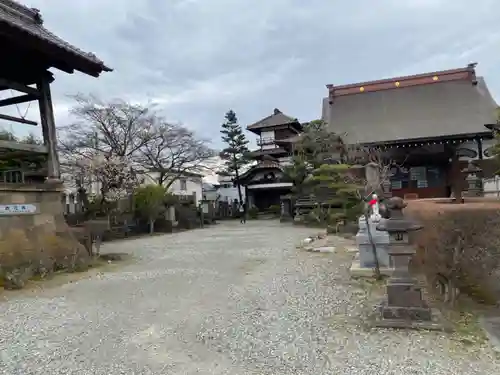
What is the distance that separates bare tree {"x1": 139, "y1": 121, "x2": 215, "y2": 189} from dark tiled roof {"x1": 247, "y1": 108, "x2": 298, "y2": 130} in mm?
Result: 7168

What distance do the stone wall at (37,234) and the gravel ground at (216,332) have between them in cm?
113

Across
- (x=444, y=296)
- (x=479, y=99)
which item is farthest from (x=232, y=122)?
(x=444, y=296)

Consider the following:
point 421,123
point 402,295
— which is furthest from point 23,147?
point 421,123

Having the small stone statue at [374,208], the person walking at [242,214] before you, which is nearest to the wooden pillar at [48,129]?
the small stone statue at [374,208]

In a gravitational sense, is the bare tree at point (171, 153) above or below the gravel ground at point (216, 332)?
above

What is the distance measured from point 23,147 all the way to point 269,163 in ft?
76.6

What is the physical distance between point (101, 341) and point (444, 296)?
3.77m

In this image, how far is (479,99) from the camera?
1923cm

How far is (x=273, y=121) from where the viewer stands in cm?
3172

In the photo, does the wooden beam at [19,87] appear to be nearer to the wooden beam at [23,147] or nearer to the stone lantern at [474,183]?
the wooden beam at [23,147]

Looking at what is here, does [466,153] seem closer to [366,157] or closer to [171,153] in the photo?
[366,157]

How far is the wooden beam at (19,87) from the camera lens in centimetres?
760

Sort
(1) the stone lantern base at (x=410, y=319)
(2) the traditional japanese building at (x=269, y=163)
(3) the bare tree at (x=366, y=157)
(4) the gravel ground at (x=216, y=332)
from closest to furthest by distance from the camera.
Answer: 1. (4) the gravel ground at (x=216, y=332)
2. (1) the stone lantern base at (x=410, y=319)
3. (3) the bare tree at (x=366, y=157)
4. (2) the traditional japanese building at (x=269, y=163)

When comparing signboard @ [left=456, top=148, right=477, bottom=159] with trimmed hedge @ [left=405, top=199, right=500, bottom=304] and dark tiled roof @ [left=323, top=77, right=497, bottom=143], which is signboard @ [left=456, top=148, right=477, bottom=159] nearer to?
dark tiled roof @ [left=323, top=77, right=497, bottom=143]
